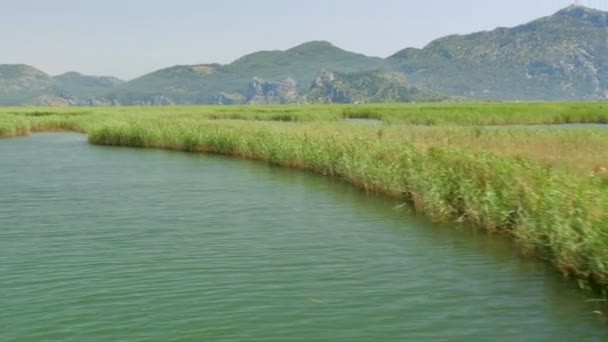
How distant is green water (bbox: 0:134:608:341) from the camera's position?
9.05 metres

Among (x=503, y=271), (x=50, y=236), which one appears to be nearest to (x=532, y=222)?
(x=503, y=271)

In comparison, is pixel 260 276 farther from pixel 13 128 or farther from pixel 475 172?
pixel 13 128

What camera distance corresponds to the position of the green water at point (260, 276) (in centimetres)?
905

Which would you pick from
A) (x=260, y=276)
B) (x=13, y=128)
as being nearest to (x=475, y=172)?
(x=260, y=276)

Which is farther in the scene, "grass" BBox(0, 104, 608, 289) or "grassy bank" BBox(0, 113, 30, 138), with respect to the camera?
"grassy bank" BBox(0, 113, 30, 138)

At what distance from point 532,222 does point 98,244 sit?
889cm

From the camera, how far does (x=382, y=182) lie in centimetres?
2166

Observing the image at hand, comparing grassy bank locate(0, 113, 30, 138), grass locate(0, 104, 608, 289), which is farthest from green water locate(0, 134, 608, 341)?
grassy bank locate(0, 113, 30, 138)

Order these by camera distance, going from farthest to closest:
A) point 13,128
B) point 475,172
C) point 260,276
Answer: point 13,128
point 475,172
point 260,276

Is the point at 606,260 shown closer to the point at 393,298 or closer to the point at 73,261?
the point at 393,298

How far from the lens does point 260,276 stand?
37.8 feet

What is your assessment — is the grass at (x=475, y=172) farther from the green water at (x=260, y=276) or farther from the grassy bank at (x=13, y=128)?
the grassy bank at (x=13, y=128)

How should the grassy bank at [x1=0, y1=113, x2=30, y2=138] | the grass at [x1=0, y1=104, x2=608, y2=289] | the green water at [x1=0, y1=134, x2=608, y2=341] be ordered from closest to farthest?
the green water at [x1=0, y1=134, x2=608, y2=341]
the grass at [x1=0, y1=104, x2=608, y2=289]
the grassy bank at [x1=0, y1=113, x2=30, y2=138]

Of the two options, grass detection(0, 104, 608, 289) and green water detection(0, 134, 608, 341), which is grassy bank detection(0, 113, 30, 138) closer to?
grass detection(0, 104, 608, 289)
